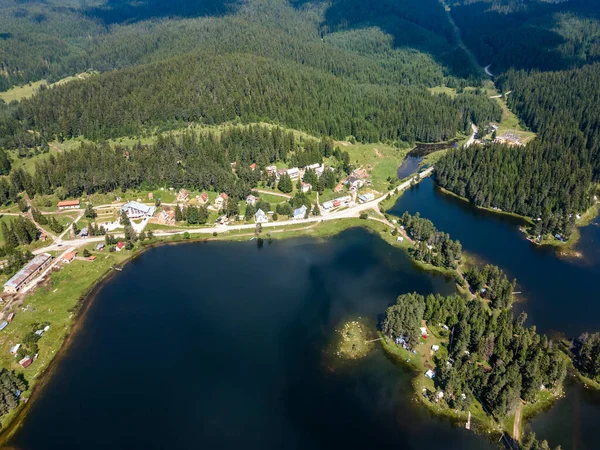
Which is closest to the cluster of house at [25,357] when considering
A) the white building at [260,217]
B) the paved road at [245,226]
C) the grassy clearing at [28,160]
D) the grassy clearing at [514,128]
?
the paved road at [245,226]

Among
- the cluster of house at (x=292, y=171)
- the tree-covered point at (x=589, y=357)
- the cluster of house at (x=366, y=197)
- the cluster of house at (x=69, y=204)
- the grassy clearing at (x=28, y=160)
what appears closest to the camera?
the tree-covered point at (x=589, y=357)

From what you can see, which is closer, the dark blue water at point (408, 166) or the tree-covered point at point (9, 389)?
the tree-covered point at point (9, 389)

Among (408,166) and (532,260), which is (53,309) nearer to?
(532,260)

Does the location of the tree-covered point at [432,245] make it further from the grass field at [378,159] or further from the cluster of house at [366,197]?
the grass field at [378,159]

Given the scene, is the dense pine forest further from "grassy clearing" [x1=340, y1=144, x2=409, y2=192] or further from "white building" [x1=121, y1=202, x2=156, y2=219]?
"white building" [x1=121, y1=202, x2=156, y2=219]

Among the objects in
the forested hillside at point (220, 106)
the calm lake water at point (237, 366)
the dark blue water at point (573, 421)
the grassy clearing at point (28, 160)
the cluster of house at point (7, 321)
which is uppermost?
the forested hillside at point (220, 106)

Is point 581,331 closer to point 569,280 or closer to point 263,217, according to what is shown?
point 569,280

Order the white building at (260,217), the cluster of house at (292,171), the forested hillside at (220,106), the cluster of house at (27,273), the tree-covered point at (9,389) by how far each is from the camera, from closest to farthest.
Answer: the tree-covered point at (9,389)
the cluster of house at (27,273)
the white building at (260,217)
the cluster of house at (292,171)
the forested hillside at (220,106)

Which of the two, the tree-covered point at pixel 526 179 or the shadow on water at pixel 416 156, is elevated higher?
the tree-covered point at pixel 526 179
